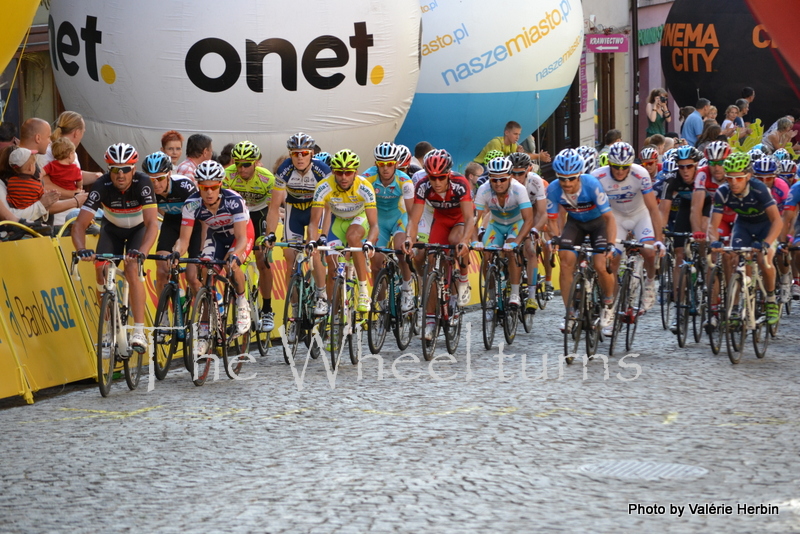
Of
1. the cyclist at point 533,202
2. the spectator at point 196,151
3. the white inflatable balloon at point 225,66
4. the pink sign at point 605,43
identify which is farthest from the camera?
the pink sign at point 605,43

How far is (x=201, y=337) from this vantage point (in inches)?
380

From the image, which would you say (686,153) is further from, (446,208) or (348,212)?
(348,212)

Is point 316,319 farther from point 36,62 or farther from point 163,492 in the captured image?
point 36,62

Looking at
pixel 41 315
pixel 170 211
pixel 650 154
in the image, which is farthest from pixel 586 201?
pixel 41 315

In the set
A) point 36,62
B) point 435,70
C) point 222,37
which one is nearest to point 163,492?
point 222,37

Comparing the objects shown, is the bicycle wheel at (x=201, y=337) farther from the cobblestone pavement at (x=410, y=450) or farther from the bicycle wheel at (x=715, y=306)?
the bicycle wheel at (x=715, y=306)

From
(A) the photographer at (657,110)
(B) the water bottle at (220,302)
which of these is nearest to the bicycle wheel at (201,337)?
(B) the water bottle at (220,302)

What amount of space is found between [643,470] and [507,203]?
596 cm

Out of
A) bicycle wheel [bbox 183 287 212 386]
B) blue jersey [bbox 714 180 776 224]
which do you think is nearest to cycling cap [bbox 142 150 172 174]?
bicycle wheel [bbox 183 287 212 386]

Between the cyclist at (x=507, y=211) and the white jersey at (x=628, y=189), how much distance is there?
85 centimetres

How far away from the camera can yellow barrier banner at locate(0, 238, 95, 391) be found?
905 centimetres

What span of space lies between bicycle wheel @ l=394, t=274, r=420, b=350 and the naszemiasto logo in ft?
11.7

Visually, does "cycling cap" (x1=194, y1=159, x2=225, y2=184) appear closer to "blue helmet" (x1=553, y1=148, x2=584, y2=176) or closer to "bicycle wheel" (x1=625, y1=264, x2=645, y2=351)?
"blue helmet" (x1=553, y1=148, x2=584, y2=176)

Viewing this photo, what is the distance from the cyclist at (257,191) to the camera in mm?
11164
